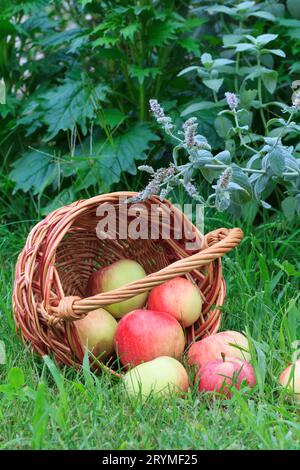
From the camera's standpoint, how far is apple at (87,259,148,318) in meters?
1.97

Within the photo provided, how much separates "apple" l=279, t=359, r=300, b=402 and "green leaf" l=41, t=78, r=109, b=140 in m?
1.23

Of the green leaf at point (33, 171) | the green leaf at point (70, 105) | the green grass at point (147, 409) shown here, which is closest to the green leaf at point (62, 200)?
the green leaf at point (33, 171)

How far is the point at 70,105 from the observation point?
8.92 ft

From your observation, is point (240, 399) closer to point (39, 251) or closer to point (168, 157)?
point (39, 251)

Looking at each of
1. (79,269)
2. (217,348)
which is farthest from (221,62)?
(217,348)

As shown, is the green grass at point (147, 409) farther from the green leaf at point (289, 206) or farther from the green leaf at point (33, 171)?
the green leaf at point (33, 171)

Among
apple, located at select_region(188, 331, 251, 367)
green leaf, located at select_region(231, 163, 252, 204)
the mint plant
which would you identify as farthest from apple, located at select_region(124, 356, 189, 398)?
green leaf, located at select_region(231, 163, 252, 204)

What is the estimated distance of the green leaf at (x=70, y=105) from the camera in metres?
2.65

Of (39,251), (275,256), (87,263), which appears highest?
(39,251)

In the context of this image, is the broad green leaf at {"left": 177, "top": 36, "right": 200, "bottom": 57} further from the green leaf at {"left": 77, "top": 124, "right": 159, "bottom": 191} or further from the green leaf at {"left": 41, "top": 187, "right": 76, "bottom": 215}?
the green leaf at {"left": 41, "top": 187, "right": 76, "bottom": 215}

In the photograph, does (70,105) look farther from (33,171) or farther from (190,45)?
(190,45)

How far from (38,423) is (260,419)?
1.35 ft

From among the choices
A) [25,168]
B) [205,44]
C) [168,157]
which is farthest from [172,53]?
[25,168]
